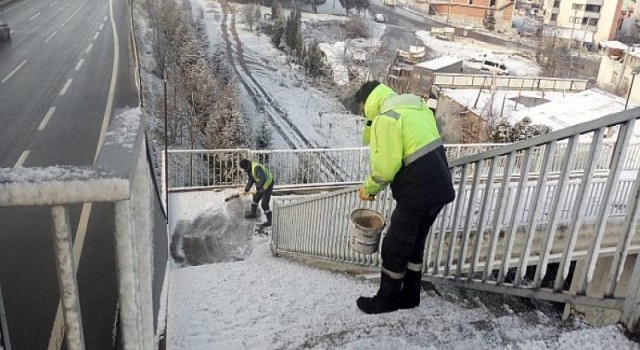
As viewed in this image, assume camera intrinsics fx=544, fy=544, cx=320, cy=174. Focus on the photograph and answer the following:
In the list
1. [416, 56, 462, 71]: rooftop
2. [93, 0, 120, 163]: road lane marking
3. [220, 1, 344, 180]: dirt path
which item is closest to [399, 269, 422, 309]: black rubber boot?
[93, 0, 120, 163]: road lane marking

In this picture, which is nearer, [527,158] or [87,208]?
[527,158]

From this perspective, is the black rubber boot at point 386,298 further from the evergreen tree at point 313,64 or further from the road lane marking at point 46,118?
the evergreen tree at point 313,64

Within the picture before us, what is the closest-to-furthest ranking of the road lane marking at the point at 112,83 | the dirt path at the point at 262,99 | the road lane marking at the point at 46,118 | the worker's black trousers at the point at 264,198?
1. the worker's black trousers at the point at 264,198
2. the road lane marking at the point at 46,118
3. the road lane marking at the point at 112,83
4. the dirt path at the point at 262,99

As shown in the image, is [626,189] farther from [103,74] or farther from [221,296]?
[103,74]

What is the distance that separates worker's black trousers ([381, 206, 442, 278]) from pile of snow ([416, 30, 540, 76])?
54.0m

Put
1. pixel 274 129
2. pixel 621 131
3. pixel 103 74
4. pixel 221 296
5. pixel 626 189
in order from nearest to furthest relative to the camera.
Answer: pixel 621 131 → pixel 221 296 → pixel 626 189 → pixel 103 74 → pixel 274 129

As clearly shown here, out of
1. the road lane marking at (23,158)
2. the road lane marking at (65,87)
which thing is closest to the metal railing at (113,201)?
the road lane marking at (23,158)

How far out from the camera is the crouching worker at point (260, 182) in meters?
11.1

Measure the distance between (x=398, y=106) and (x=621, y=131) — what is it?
152 cm

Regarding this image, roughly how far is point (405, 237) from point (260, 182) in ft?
23.0

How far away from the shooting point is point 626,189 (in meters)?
7.79

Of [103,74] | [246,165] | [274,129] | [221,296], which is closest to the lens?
[221,296]

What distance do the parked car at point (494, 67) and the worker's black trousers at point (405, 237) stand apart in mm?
51756

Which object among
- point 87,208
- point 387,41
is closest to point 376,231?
point 87,208
